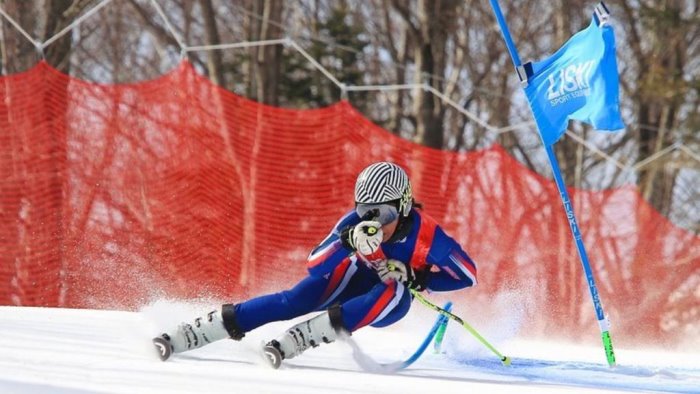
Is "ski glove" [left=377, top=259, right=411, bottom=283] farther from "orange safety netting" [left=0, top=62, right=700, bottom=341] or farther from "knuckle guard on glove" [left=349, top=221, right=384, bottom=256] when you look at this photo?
"orange safety netting" [left=0, top=62, right=700, bottom=341]

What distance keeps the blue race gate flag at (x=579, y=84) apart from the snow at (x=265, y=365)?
107cm

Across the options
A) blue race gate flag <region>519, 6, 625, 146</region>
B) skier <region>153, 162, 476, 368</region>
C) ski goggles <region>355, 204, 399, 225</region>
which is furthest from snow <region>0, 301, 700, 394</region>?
blue race gate flag <region>519, 6, 625, 146</region>

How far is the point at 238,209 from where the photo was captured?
27.6 feet

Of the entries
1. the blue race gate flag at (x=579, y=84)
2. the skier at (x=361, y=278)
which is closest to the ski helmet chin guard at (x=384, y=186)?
the skier at (x=361, y=278)

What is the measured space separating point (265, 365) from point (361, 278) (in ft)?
2.78

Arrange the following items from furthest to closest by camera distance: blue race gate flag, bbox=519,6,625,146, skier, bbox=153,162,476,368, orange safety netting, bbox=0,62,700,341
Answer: orange safety netting, bbox=0,62,700,341
blue race gate flag, bbox=519,6,625,146
skier, bbox=153,162,476,368

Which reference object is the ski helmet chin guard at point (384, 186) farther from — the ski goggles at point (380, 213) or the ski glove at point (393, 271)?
the ski glove at point (393, 271)

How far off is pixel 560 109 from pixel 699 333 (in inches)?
149

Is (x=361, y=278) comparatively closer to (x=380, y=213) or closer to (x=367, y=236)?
(x=380, y=213)

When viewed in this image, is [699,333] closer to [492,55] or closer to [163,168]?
[163,168]

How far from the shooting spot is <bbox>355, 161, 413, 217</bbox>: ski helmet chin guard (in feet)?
14.5

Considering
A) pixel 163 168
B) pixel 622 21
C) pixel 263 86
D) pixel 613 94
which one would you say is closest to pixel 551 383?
pixel 613 94

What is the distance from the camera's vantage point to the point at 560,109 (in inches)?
196

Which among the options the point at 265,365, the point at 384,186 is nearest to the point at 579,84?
the point at 384,186
